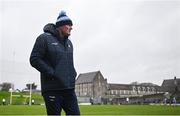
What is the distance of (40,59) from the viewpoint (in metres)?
4.96

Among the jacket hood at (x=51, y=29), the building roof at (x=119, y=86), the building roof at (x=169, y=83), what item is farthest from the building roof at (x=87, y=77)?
the jacket hood at (x=51, y=29)

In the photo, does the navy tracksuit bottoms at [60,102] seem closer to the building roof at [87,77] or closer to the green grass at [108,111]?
the green grass at [108,111]

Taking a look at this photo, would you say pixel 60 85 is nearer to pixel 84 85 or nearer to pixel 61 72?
pixel 61 72

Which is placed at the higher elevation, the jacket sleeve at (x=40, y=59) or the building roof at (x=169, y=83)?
the building roof at (x=169, y=83)

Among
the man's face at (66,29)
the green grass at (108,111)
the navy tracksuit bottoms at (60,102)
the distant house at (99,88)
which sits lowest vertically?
the green grass at (108,111)

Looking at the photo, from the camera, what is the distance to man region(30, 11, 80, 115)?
4.90 metres

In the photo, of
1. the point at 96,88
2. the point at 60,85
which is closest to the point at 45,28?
the point at 60,85

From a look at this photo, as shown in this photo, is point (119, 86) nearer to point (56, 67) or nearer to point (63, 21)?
point (63, 21)

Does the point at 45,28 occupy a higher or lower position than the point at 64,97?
higher

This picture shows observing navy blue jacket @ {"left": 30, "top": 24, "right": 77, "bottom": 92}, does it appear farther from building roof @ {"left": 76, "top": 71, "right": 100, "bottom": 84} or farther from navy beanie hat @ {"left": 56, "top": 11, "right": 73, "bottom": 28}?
building roof @ {"left": 76, "top": 71, "right": 100, "bottom": 84}

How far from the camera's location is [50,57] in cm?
500

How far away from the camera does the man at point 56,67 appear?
4898mm

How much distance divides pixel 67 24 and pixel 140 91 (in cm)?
18009

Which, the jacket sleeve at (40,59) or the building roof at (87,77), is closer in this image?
the jacket sleeve at (40,59)
